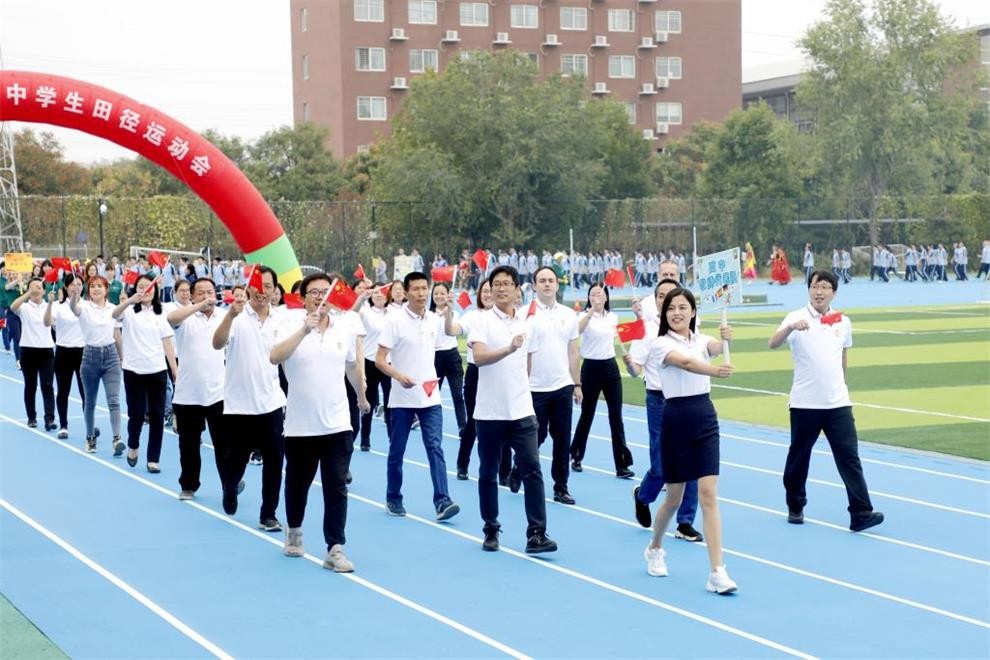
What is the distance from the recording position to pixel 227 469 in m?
11.4

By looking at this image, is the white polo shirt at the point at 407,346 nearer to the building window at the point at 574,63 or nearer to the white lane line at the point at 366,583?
the white lane line at the point at 366,583

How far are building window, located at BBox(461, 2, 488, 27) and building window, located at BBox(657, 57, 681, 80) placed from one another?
1373 centimetres

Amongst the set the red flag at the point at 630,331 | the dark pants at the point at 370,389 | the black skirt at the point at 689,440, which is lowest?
the dark pants at the point at 370,389

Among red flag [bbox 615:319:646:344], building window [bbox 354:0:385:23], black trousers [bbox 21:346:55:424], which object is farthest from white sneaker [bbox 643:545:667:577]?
building window [bbox 354:0:385:23]

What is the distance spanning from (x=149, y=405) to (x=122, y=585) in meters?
4.79

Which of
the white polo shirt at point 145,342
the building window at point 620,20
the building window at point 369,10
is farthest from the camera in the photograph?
the building window at point 620,20

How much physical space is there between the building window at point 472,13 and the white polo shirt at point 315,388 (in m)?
79.3

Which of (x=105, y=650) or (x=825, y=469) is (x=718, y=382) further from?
(x=105, y=650)

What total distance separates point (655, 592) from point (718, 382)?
512 inches

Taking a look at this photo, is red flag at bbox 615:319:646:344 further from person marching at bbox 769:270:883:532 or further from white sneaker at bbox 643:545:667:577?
white sneaker at bbox 643:545:667:577

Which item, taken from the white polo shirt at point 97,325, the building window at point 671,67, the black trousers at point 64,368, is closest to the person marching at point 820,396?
the white polo shirt at point 97,325

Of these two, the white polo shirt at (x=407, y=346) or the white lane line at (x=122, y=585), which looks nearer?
the white lane line at (x=122, y=585)

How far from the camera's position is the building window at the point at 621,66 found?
3627 inches

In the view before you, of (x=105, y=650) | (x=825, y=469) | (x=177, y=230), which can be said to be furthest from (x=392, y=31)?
(x=105, y=650)
